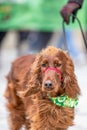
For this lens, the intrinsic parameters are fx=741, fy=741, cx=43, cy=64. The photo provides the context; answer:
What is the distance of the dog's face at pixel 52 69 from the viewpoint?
6680 millimetres

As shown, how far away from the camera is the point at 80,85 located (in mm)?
12180

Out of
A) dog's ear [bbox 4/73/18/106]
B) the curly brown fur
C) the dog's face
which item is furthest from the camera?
dog's ear [bbox 4/73/18/106]

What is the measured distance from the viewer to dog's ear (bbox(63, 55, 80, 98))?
693 centimetres

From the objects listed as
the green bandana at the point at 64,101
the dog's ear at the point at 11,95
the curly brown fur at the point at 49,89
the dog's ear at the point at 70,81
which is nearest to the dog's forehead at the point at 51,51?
the curly brown fur at the point at 49,89

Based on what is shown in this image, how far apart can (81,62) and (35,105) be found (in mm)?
9076

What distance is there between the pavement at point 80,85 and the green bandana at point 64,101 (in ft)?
2.15

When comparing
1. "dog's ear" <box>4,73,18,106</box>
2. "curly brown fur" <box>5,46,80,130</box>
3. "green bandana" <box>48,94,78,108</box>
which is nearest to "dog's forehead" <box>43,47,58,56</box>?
"curly brown fur" <box>5,46,80,130</box>

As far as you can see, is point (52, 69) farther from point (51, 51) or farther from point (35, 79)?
point (35, 79)

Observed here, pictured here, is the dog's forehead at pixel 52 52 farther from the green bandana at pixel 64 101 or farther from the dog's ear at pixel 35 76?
the green bandana at pixel 64 101

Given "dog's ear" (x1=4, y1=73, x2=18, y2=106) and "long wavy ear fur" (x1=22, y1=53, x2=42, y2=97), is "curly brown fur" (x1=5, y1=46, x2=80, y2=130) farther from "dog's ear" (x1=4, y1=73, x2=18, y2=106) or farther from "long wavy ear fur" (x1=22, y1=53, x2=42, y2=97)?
"dog's ear" (x1=4, y1=73, x2=18, y2=106)

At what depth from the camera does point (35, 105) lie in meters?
7.15

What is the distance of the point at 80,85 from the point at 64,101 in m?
5.21

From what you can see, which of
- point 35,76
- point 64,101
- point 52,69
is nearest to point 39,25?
point 35,76

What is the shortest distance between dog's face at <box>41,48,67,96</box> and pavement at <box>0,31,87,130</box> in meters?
0.95
